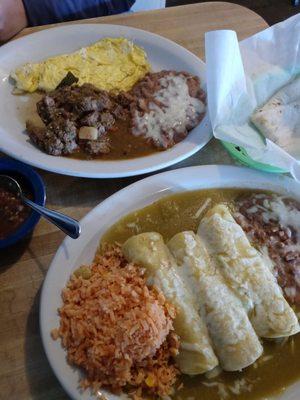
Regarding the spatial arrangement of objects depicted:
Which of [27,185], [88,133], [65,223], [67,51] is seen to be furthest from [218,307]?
[67,51]

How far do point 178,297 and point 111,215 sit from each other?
1.48ft

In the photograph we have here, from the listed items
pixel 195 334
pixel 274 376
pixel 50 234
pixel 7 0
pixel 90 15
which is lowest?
pixel 274 376

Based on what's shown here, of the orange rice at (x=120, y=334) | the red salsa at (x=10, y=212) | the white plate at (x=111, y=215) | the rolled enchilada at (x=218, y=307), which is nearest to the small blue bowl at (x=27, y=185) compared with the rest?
the red salsa at (x=10, y=212)

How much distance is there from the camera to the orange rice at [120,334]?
1.28 metres

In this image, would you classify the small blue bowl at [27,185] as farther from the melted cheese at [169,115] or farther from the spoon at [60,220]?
the melted cheese at [169,115]

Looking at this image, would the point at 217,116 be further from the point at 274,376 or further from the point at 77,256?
the point at 274,376

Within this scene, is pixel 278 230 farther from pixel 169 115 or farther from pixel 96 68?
pixel 96 68

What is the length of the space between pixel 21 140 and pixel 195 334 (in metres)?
1.20

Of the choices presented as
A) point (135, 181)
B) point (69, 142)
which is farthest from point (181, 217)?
point (69, 142)

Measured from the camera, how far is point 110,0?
279 centimetres

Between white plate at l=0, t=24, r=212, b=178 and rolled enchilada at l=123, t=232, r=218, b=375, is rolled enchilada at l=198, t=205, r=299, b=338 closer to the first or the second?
rolled enchilada at l=123, t=232, r=218, b=375

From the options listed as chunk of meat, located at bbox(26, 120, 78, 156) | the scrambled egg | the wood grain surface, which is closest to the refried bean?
chunk of meat, located at bbox(26, 120, 78, 156)

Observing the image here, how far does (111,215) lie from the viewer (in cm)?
171

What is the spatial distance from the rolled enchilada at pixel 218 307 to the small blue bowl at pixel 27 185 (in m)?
0.54
